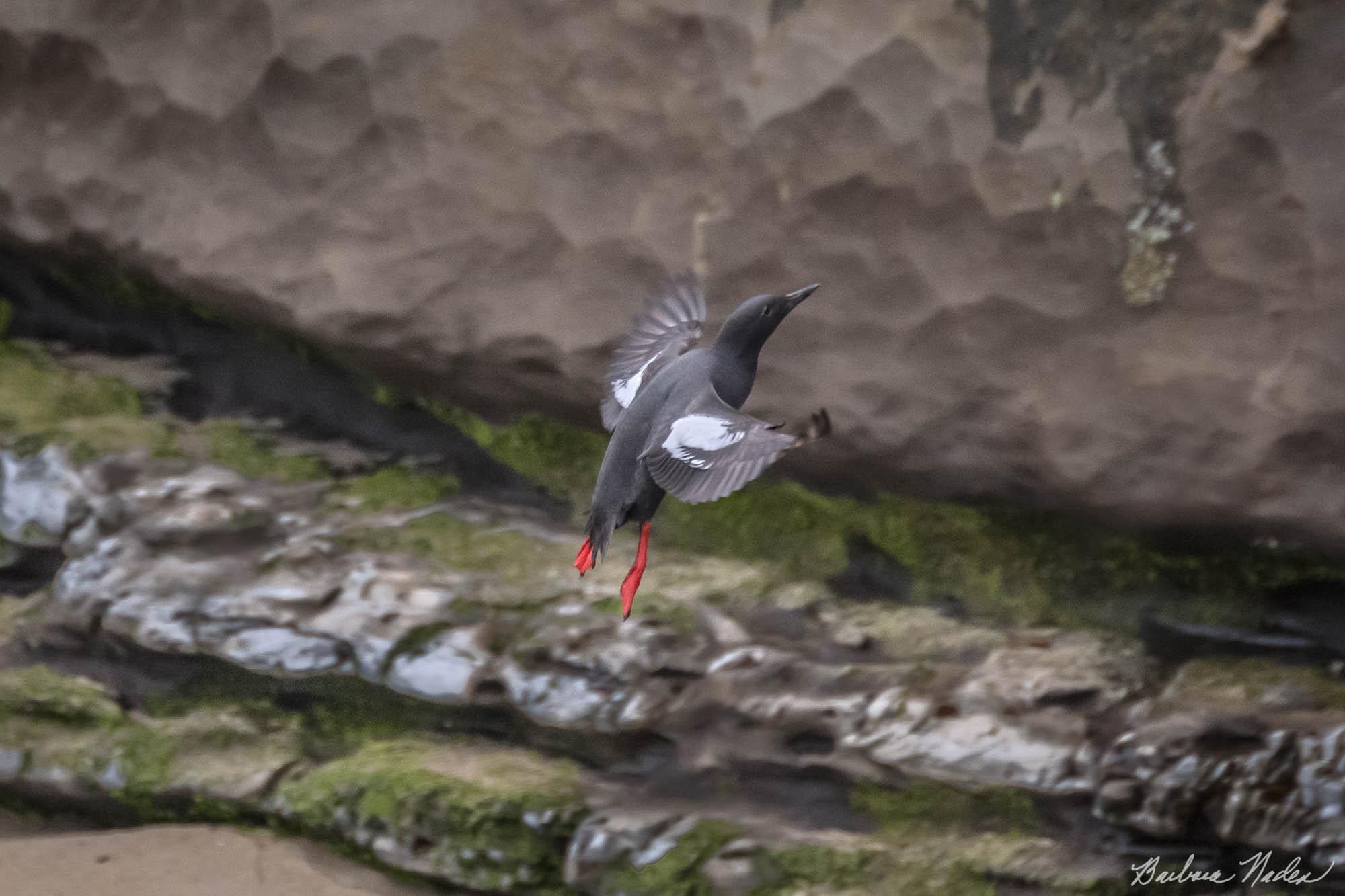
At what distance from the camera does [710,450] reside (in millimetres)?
1376

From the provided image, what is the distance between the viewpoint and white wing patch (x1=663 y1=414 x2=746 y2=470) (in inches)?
53.9

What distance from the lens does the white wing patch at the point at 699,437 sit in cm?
137

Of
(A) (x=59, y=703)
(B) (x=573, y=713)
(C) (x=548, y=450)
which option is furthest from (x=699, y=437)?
(A) (x=59, y=703)

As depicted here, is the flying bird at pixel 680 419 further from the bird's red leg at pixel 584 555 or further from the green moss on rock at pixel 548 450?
the green moss on rock at pixel 548 450

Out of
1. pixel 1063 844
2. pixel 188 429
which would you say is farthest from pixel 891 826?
pixel 188 429

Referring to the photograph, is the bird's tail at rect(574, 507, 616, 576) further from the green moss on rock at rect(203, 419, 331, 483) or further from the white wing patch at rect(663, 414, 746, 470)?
the green moss on rock at rect(203, 419, 331, 483)

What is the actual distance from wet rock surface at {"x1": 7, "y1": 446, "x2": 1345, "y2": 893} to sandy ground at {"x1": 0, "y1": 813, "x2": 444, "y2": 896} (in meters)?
0.06

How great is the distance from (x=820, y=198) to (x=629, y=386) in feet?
3.25

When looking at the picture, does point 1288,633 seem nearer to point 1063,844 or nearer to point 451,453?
point 1063,844

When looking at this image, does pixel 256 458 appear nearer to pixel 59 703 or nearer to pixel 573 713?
pixel 59 703

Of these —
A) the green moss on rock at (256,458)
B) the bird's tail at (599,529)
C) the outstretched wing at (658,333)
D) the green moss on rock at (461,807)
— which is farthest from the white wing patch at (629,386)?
the green moss on rock at (256,458)

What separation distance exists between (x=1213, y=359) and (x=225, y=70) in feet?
7.65
